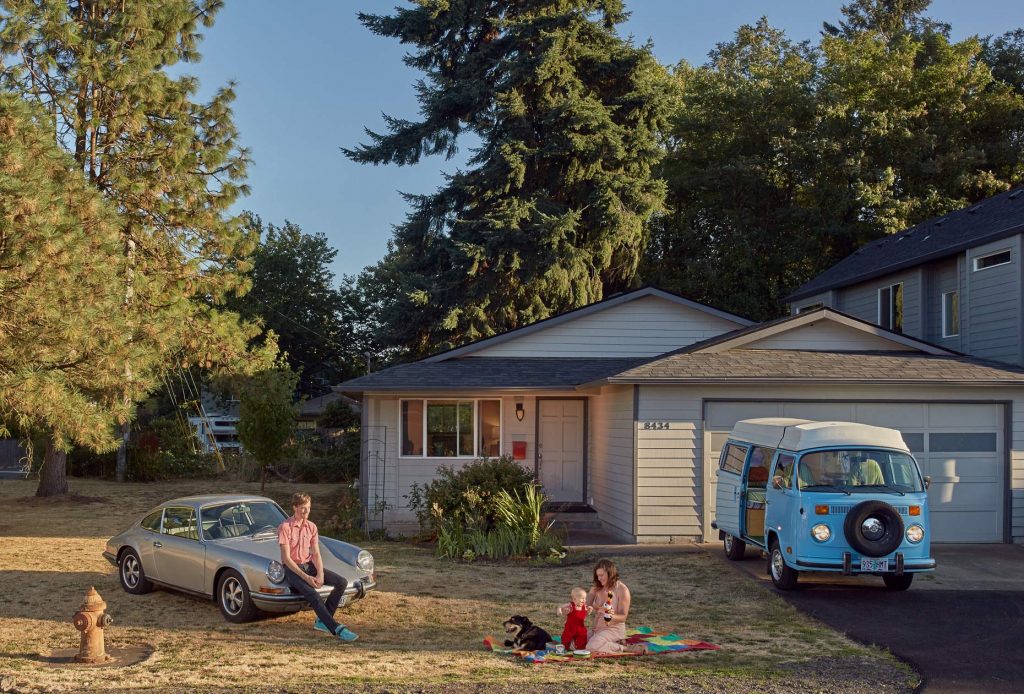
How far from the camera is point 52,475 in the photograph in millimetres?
25672

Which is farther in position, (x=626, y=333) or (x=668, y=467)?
(x=626, y=333)

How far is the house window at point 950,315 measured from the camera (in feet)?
69.2

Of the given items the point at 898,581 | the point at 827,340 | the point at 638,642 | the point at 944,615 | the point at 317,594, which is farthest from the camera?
the point at 827,340

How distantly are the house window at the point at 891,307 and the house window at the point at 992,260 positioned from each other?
10.3ft

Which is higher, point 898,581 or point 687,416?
point 687,416

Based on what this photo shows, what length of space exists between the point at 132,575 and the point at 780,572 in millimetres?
8027

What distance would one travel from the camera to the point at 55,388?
1399 centimetres

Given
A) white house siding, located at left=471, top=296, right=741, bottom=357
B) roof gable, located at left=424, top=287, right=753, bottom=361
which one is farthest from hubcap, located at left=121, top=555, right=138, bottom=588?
white house siding, located at left=471, top=296, right=741, bottom=357

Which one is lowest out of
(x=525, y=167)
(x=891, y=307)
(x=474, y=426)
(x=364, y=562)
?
(x=364, y=562)

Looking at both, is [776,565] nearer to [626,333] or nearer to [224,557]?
[224,557]

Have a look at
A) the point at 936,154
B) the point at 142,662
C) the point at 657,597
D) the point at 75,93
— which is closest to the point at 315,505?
the point at 75,93

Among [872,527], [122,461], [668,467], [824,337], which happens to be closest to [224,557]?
[872,527]

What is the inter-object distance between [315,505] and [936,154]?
85.2ft

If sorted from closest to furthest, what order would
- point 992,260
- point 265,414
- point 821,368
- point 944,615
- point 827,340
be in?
point 944,615
point 821,368
point 827,340
point 992,260
point 265,414
